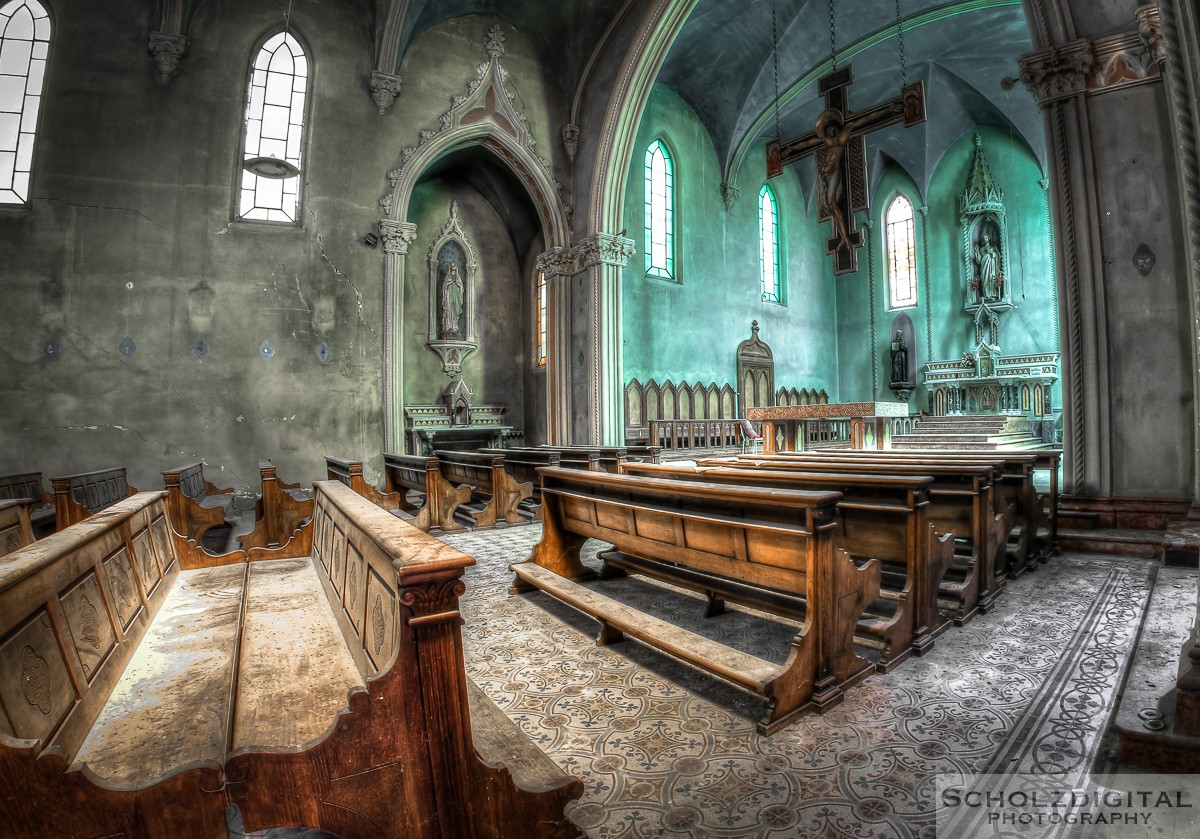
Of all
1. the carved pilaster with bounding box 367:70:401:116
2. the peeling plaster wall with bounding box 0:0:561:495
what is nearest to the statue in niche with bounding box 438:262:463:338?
the peeling plaster wall with bounding box 0:0:561:495

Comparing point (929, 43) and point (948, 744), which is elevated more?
point (929, 43)

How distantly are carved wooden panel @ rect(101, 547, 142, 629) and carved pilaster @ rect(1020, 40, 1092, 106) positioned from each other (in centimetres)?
866

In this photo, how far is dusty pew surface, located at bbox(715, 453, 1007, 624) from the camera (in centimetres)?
380

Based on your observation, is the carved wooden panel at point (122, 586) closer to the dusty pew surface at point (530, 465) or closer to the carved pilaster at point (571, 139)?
the dusty pew surface at point (530, 465)

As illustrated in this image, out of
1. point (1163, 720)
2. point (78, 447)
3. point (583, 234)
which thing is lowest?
point (1163, 720)

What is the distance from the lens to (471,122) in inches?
495

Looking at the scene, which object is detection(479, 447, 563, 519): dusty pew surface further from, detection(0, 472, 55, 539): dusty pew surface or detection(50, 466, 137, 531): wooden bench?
detection(0, 472, 55, 539): dusty pew surface

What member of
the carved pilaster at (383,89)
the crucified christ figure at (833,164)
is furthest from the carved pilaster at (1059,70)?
the carved pilaster at (383,89)

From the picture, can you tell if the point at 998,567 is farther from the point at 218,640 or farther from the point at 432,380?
the point at 432,380

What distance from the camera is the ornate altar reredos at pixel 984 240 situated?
16.3m

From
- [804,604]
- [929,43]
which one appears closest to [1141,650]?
[804,604]

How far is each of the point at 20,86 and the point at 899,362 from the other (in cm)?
2067

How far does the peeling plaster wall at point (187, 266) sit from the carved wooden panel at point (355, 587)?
30.6 feet

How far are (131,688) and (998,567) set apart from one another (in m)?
5.19
